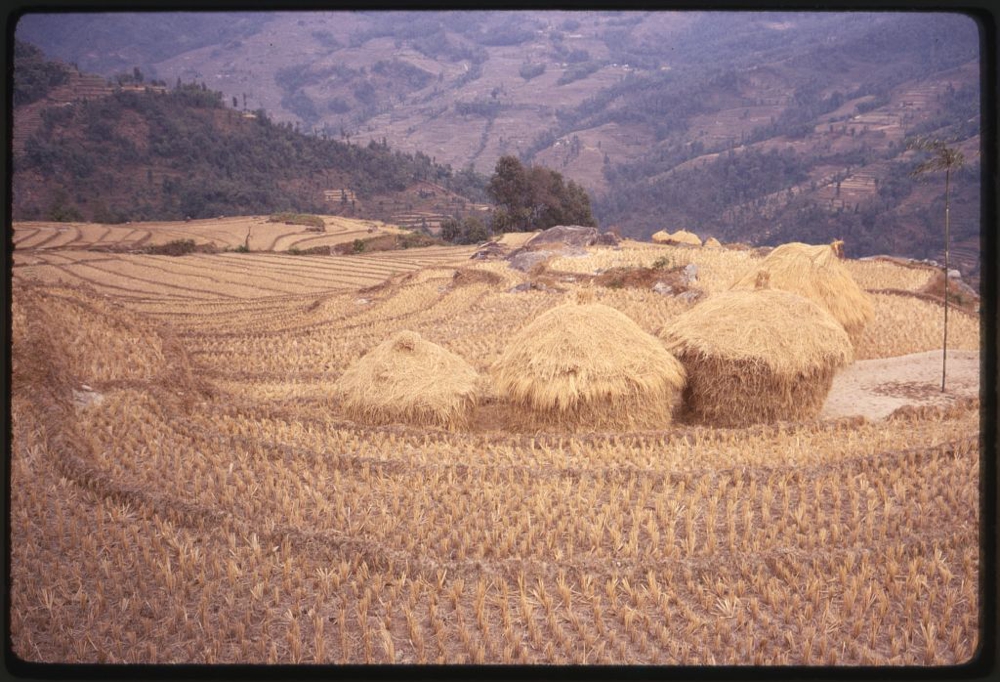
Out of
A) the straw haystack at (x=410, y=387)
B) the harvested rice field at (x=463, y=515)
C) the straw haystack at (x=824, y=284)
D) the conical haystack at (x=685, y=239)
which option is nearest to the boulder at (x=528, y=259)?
the straw haystack at (x=824, y=284)

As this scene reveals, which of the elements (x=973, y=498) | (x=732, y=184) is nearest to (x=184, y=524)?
(x=973, y=498)

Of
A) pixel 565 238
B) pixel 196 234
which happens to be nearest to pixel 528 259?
pixel 565 238

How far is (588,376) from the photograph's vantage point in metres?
7.30

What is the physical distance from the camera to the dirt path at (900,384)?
830 centimetres

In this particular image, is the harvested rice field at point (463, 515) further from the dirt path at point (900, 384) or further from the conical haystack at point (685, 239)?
the conical haystack at point (685, 239)

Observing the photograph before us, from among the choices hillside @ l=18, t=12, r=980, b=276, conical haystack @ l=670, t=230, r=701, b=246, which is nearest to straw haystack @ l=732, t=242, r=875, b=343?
hillside @ l=18, t=12, r=980, b=276

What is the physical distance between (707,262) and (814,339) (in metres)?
12.2

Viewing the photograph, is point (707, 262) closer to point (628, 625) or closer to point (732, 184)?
point (628, 625)

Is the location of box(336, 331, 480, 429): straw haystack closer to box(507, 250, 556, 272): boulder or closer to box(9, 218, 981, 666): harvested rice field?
box(9, 218, 981, 666): harvested rice field

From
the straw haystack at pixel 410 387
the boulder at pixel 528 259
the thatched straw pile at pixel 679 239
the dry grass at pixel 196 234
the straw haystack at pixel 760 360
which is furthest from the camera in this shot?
the thatched straw pile at pixel 679 239

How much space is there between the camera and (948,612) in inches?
147

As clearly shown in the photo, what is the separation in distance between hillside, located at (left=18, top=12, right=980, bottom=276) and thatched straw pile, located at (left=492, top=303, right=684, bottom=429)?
375cm

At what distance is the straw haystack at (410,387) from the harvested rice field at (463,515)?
0.10ft

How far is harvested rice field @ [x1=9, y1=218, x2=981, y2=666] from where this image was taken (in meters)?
3.73
